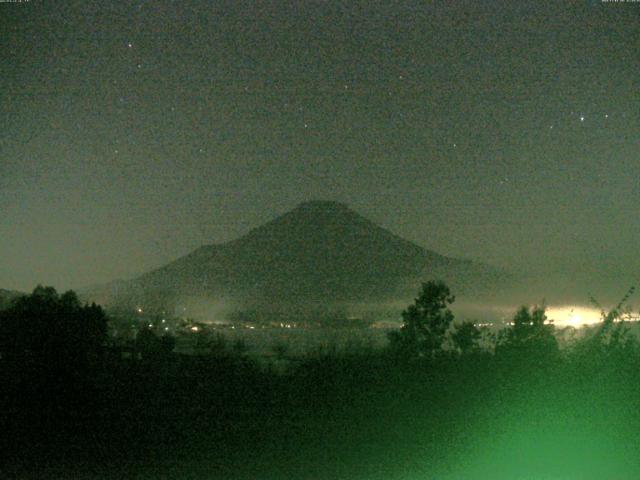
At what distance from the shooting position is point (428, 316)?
2091 centimetres

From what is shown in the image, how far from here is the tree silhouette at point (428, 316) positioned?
65.8ft

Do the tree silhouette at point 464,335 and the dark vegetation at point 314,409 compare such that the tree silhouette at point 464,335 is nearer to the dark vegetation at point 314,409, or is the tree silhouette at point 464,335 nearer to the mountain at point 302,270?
the dark vegetation at point 314,409

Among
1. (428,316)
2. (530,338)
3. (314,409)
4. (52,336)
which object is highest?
(428,316)

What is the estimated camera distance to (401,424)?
9.86 m

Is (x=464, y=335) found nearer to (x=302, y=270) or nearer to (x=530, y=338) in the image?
(x=530, y=338)

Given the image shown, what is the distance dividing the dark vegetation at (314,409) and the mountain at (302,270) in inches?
785

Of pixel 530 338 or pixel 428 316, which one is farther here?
pixel 428 316

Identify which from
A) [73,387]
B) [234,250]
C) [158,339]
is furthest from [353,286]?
[73,387]

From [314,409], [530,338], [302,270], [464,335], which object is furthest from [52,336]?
[302,270]

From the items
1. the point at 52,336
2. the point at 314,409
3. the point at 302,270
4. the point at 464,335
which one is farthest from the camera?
the point at 302,270

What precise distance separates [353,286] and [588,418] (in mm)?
41133

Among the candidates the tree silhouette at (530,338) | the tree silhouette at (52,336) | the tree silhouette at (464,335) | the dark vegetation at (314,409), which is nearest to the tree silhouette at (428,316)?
the tree silhouette at (464,335)

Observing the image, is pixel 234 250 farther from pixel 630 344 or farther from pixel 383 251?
pixel 630 344

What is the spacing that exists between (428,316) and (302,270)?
35.2 metres
